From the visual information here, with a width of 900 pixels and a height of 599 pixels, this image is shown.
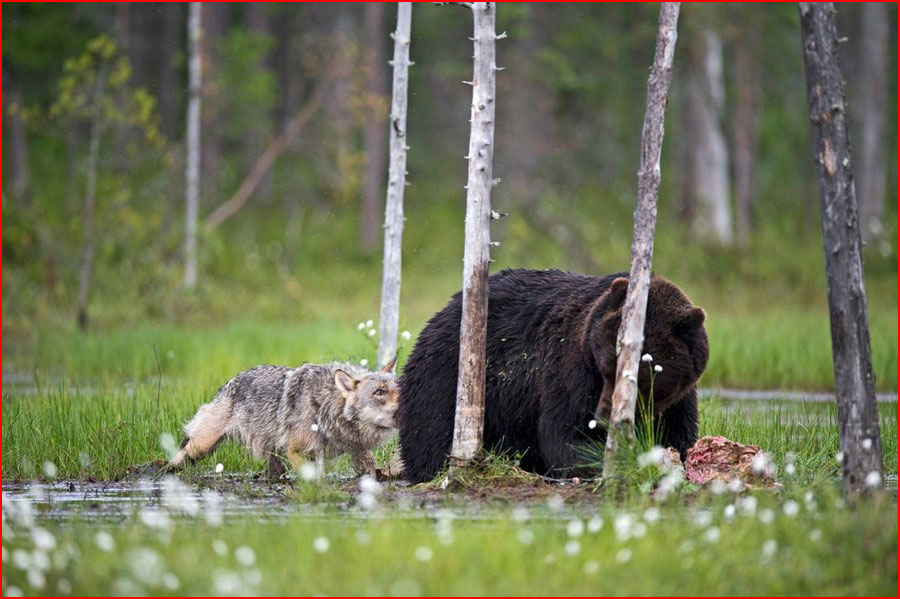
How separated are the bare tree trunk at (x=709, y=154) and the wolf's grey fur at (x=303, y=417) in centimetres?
1998

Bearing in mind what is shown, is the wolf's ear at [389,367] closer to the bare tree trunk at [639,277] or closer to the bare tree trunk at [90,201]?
the bare tree trunk at [639,277]

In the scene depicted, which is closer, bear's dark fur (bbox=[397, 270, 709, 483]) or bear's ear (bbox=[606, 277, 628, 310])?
bear's ear (bbox=[606, 277, 628, 310])

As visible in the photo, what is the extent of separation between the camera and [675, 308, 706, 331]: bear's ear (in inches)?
332

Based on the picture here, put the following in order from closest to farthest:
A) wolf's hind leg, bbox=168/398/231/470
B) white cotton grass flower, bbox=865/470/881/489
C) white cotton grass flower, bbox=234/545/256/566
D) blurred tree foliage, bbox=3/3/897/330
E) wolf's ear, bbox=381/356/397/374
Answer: white cotton grass flower, bbox=234/545/256/566 → white cotton grass flower, bbox=865/470/881/489 → wolf's hind leg, bbox=168/398/231/470 → wolf's ear, bbox=381/356/397/374 → blurred tree foliage, bbox=3/3/897/330

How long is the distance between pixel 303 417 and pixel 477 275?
182cm

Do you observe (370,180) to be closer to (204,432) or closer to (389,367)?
(389,367)

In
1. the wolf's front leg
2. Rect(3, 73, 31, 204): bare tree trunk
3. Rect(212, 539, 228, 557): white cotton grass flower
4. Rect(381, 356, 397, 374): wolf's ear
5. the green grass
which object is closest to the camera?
the green grass

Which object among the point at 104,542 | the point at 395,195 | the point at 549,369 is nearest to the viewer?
the point at 104,542

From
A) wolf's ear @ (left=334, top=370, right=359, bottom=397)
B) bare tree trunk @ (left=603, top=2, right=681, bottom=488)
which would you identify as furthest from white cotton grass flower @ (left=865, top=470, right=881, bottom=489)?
wolf's ear @ (left=334, top=370, right=359, bottom=397)

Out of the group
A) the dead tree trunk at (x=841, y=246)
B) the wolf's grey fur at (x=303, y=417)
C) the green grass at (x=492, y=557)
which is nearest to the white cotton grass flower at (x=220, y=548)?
the green grass at (x=492, y=557)

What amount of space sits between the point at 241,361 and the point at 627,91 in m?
27.8

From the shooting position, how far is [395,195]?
38.8ft

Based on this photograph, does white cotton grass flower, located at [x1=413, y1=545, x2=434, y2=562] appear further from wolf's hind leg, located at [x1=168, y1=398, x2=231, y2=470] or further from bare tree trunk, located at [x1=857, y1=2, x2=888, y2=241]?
bare tree trunk, located at [x1=857, y1=2, x2=888, y2=241]

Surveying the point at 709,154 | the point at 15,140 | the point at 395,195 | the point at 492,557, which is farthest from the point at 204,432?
the point at 15,140
